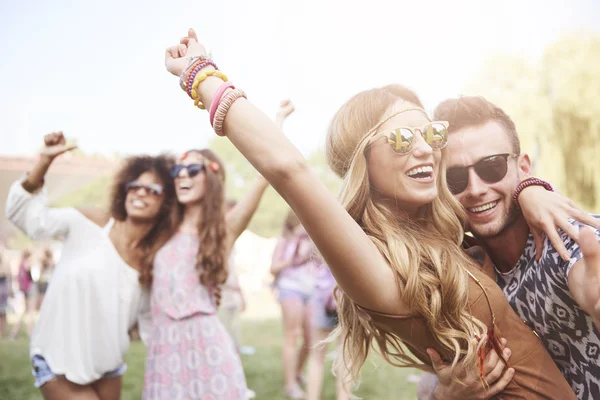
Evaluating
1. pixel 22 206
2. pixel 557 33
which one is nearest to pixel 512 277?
pixel 22 206

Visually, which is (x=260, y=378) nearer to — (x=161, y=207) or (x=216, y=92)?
(x=161, y=207)

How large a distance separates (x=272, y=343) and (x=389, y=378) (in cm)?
348

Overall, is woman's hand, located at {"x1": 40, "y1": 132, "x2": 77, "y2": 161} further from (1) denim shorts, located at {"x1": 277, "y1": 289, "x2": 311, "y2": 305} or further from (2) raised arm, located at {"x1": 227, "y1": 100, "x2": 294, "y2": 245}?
(1) denim shorts, located at {"x1": 277, "y1": 289, "x2": 311, "y2": 305}

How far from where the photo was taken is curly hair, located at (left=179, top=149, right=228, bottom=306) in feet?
10.5

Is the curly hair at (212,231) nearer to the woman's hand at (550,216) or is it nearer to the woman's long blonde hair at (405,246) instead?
the woman's long blonde hair at (405,246)

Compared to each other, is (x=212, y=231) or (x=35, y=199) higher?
(x=35, y=199)

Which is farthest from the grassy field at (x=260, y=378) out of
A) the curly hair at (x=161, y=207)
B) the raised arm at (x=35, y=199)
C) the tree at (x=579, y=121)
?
the tree at (x=579, y=121)

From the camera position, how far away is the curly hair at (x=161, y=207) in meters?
3.22

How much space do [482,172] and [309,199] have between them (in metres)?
0.71

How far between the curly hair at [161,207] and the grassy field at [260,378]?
7.76 feet

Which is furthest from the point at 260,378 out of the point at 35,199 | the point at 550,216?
the point at 550,216

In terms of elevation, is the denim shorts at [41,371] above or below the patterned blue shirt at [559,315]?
below

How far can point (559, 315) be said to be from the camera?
144cm

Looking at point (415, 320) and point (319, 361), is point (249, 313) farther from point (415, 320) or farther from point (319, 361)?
point (415, 320)
